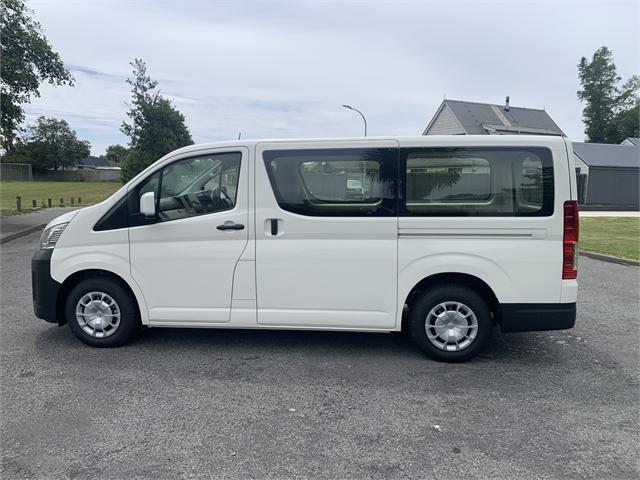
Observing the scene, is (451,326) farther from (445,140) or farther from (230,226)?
(230,226)

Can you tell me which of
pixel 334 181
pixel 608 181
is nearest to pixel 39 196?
pixel 334 181

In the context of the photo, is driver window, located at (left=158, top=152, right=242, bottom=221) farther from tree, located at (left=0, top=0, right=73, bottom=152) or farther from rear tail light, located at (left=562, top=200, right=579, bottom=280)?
tree, located at (left=0, top=0, right=73, bottom=152)

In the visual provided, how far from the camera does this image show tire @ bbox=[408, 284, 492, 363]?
4.18m

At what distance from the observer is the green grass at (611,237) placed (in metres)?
10.6

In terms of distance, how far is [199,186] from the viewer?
441cm

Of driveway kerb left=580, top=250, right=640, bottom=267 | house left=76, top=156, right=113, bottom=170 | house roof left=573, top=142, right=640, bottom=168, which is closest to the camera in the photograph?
driveway kerb left=580, top=250, right=640, bottom=267

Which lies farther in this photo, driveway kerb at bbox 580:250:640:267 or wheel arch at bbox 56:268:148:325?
driveway kerb at bbox 580:250:640:267

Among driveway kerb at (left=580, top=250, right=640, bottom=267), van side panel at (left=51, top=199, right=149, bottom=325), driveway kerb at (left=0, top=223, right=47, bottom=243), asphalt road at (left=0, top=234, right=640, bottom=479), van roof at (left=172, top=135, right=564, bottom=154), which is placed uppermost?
van roof at (left=172, top=135, right=564, bottom=154)

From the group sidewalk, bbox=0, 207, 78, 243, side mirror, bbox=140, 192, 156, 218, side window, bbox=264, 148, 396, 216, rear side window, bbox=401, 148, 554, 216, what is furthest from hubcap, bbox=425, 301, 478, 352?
sidewalk, bbox=0, 207, 78, 243

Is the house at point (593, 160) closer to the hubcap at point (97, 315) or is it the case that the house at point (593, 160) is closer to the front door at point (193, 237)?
the front door at point (193, 237)

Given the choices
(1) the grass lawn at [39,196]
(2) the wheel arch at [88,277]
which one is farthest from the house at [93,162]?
(2) the wheel arch at [88,277]

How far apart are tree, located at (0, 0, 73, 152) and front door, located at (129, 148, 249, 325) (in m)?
10.7

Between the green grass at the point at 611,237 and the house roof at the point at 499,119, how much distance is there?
55.5ft

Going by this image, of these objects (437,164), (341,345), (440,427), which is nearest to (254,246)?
(341,345)
